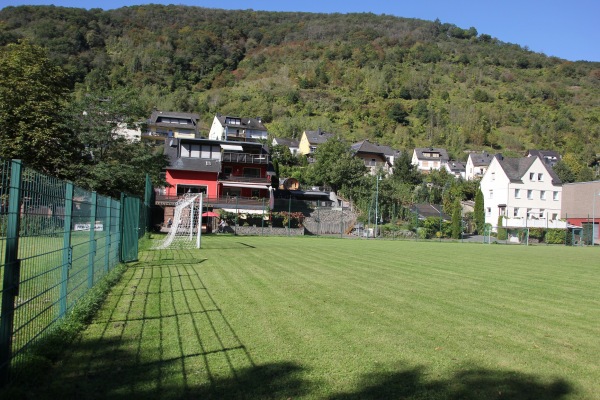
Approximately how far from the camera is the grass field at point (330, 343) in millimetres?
4133

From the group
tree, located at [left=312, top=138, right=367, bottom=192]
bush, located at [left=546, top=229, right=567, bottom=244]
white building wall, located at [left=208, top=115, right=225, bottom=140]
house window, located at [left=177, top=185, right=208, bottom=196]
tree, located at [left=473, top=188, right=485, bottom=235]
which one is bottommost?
bush, located at [left=546, top=229, right=567, bottom=244]

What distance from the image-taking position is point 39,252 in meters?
5.03

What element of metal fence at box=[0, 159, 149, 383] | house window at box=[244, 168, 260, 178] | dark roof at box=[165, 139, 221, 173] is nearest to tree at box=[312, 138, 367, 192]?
house window at box=[244, 168, 260, 178]

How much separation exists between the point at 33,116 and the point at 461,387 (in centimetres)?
3158

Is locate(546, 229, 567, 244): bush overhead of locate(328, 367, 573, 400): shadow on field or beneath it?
overhead

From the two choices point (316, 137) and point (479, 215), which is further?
point (316, 137)

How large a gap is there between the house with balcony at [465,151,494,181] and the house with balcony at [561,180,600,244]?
36301 millimetres

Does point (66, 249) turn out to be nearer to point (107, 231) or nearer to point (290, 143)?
point (107, 231)

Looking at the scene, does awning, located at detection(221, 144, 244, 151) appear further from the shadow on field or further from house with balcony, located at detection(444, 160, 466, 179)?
house with balcony, located at detection(444, 160, 466, 179)

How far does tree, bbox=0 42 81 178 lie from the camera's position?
2831 centimetres

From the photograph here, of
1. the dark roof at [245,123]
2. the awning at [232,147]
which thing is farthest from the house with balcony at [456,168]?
the awning at [232,147]

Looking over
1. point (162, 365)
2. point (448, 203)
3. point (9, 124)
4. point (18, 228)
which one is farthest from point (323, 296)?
Result: point (448, 203)

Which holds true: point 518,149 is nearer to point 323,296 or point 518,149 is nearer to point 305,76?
point 305,76

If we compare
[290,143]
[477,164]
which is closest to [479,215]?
[477,164]
